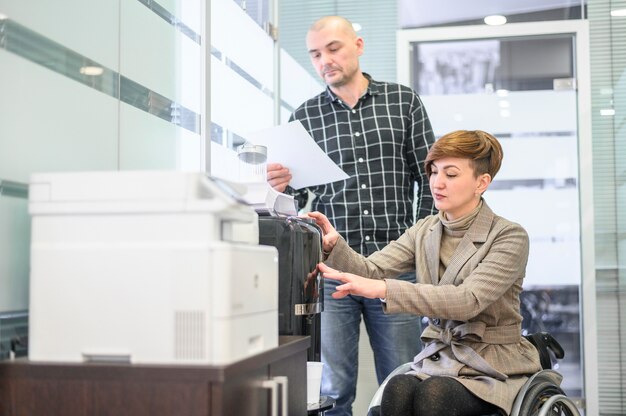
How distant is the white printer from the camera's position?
1.37 m

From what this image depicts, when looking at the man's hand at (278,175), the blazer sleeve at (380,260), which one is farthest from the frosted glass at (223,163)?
the blazer sleeve at (380,260)

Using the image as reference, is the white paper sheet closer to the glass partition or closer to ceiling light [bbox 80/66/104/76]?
ceiling light [bbox 80/66/104/76]

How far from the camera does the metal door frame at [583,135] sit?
13.4 ft

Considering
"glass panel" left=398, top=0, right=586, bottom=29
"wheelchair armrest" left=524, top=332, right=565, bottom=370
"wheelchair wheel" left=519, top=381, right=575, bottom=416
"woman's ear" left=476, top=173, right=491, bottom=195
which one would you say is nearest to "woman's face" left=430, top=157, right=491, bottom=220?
"woman's ear" left=476, top=173, right=491, bottom=195

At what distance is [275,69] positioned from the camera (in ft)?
12.9

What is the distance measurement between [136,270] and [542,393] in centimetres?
118

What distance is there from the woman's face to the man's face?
2.51 feet

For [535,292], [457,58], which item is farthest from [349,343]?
[457,58]

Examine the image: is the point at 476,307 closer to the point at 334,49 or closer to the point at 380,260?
the point at 380,260

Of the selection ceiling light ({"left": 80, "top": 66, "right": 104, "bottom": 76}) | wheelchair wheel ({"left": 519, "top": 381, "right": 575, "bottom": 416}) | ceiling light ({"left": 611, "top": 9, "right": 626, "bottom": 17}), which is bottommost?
wheelchair wheel ({"left": 519, "top": 381, "right": 575, "bottom": 416})

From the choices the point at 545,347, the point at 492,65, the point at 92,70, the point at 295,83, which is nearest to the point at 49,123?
the point at 92,70

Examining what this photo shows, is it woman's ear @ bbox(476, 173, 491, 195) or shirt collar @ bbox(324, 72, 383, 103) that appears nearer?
woman's ear @ bbox(476, 173, 491, 195)

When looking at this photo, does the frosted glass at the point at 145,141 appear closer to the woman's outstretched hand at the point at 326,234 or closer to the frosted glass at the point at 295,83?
the woman's outstretched hand at the point at 326,234

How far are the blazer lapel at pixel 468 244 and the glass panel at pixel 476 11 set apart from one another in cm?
227
